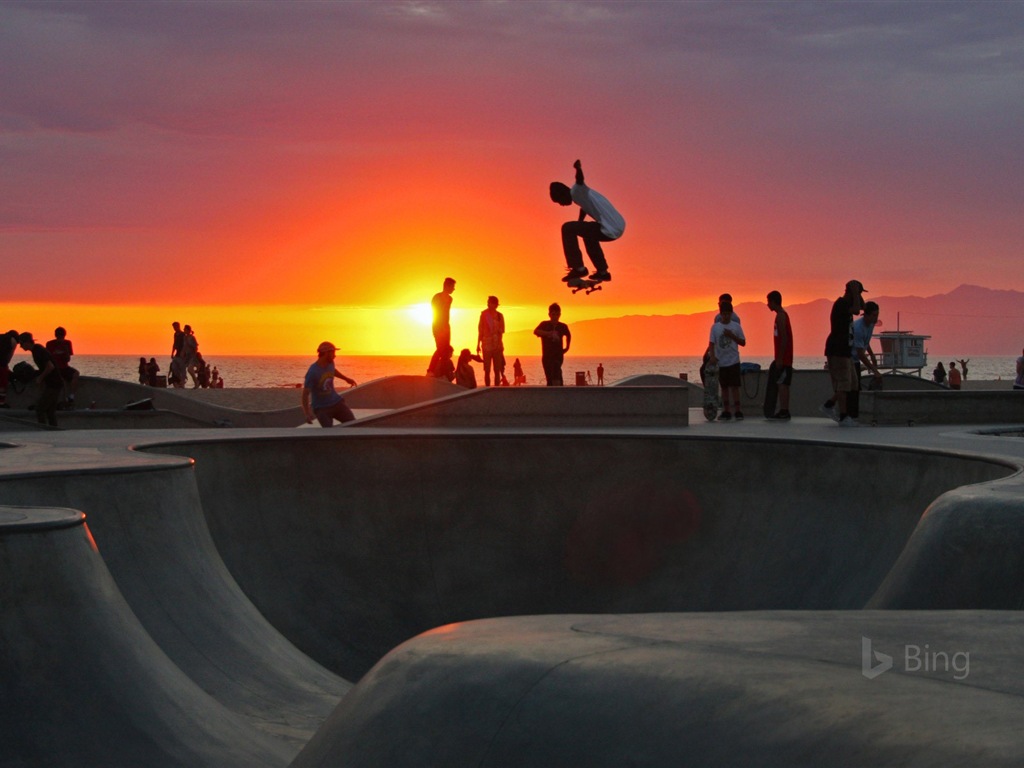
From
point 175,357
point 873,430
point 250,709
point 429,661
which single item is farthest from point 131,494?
point 175,357

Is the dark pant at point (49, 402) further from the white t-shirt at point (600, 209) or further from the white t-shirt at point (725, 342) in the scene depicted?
the white t-shirt at point (725, 342)

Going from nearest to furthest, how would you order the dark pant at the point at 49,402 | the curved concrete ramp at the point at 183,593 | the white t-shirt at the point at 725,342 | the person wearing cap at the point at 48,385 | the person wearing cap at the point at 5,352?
the curved concrete ramp at the point at 183,593, the white t-shirt at the point at 725,342, the person wearing cap at the point at 48,385, the dark pant at the point at 49,402, the person wearing cap at the point at 5,352

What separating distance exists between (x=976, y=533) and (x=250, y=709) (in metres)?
4.53

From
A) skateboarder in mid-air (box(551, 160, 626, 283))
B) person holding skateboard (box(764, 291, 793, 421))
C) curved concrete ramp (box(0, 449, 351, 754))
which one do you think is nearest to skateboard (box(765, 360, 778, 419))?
person holding skateboard (box(764, 291, 793, 421))

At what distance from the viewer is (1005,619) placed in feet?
11.6

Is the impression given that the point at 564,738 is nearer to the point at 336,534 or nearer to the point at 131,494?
the point at 131,494

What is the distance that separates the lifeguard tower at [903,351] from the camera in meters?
65.6

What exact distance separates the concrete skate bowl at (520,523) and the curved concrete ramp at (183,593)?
6.57ft

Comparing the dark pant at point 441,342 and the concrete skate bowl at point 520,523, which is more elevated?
the dark pant at point 441,342

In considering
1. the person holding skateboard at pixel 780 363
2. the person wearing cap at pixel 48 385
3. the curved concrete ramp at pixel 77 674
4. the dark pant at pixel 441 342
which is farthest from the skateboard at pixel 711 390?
the curved concrete ramp at pixel 77 674

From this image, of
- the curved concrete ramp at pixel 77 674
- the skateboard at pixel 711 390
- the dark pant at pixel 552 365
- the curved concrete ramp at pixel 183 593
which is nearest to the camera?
the curved concrete ramp at pixel 77 674

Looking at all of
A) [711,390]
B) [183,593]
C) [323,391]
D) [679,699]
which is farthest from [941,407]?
[679,699]

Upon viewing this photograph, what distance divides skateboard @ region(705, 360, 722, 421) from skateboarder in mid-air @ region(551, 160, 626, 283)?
2.56 m

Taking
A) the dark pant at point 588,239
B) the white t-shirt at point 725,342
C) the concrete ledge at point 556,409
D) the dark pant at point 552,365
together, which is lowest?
the concrete ledge at point 556,409
